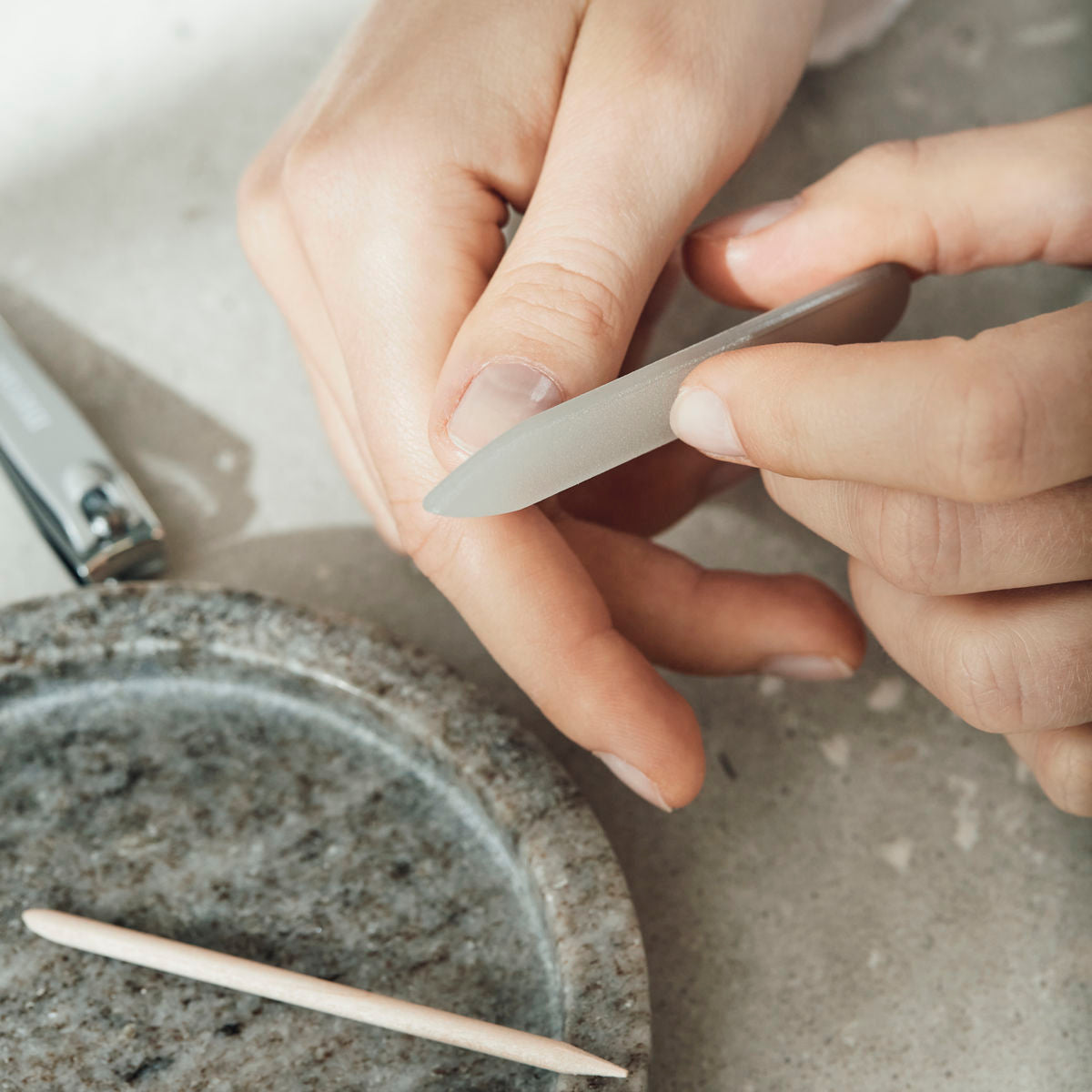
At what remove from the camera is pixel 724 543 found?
0.59 meters

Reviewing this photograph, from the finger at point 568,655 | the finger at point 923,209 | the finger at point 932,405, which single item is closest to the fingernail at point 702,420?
the finger at point 932,405

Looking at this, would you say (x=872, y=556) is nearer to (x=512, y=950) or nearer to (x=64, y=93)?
(x=512, y=950)

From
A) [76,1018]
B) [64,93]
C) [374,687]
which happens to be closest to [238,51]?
[64,93]

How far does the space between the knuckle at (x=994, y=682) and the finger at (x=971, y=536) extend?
0.13ft

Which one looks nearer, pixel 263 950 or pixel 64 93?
pixel 263 950

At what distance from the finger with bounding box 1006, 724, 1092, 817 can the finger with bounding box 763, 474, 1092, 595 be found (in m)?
0.10

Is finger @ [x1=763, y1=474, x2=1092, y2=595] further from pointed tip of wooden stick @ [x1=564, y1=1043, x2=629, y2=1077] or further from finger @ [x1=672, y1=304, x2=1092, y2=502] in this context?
pointed tip of wooden stick @ [x1=564, y1=1043, x2=629, y2=1077]

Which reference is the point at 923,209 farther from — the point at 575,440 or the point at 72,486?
the point at 72,486

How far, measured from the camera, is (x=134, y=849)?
17.1 inches

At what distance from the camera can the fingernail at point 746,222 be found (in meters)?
0.52

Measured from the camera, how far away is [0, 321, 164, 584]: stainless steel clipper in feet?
1.74

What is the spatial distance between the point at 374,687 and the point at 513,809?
83 millimetres

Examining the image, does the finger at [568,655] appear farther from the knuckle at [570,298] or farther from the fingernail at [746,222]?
the fingernail at [746,222]

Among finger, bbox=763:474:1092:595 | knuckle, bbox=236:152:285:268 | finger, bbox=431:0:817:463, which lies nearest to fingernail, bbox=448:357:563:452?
finger, bbox=431:0:817:463
